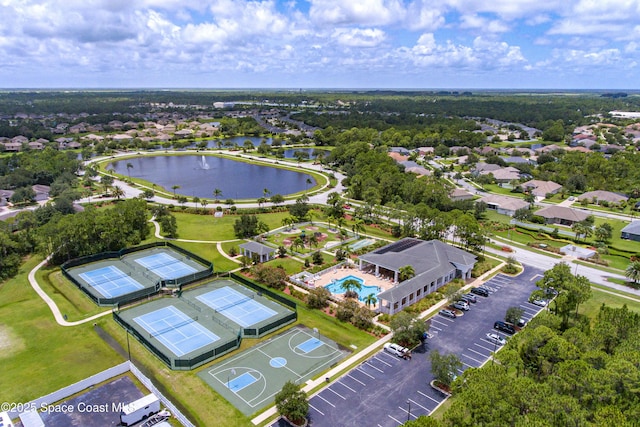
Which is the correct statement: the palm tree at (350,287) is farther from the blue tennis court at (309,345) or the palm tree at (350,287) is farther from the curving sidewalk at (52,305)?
the curving sidewalk at (52,305)

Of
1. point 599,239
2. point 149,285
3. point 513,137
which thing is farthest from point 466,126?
point 149,285

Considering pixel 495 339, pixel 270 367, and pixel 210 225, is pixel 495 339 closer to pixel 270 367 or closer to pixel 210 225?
pixel 270 367

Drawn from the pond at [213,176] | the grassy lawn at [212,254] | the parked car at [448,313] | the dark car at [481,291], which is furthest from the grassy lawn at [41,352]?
the pond at [213,176]

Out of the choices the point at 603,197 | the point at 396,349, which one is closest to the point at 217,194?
the point at 396,349

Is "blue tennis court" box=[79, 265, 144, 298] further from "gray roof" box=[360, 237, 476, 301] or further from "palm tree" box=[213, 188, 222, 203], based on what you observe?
"palm tree" box=[213, 188, 222, 203]

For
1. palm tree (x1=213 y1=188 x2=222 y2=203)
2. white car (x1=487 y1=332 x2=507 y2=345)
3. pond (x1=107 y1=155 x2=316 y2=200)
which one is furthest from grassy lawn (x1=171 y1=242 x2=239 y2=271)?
white car (x1=487 y1=332 x2=507 y2=345)
